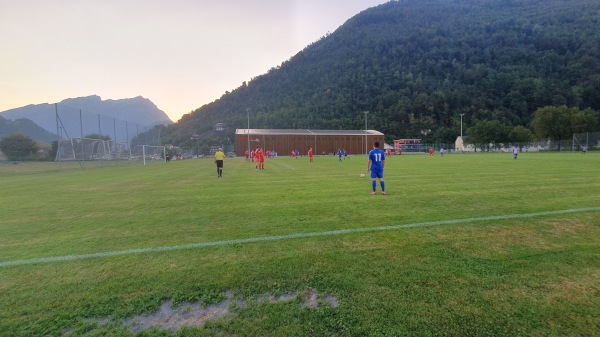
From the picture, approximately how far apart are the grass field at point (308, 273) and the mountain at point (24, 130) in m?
33.5

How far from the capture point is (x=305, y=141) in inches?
3211

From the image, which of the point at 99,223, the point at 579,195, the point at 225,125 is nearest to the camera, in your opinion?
the point at 99,223

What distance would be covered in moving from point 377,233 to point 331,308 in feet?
8.54

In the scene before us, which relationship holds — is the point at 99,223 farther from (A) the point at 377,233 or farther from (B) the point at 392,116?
(B) the point at 392,116

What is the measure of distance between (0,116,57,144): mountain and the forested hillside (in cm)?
8536

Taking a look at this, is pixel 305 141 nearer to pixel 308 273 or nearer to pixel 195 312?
pixel 308 273

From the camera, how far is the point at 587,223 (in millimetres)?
5672

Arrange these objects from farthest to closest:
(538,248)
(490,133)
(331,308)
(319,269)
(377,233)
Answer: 1. (490,133)
2. (377,233)
3. (538,248)
4. (319,269)
5. (331,308)

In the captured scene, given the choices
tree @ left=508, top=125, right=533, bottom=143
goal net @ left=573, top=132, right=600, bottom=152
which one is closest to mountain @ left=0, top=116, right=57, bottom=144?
goal net @ left=573, top=132, right=600, bottom=152

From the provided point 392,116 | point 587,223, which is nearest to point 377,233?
point 587,223

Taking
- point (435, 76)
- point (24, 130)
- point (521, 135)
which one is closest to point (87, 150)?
point (24, 130)

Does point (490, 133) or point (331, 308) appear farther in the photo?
point (490, 133)

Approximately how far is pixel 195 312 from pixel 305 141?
79084 mm

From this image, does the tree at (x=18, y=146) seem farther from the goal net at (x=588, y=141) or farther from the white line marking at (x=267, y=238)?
the goal net at (x=588, y=141)
